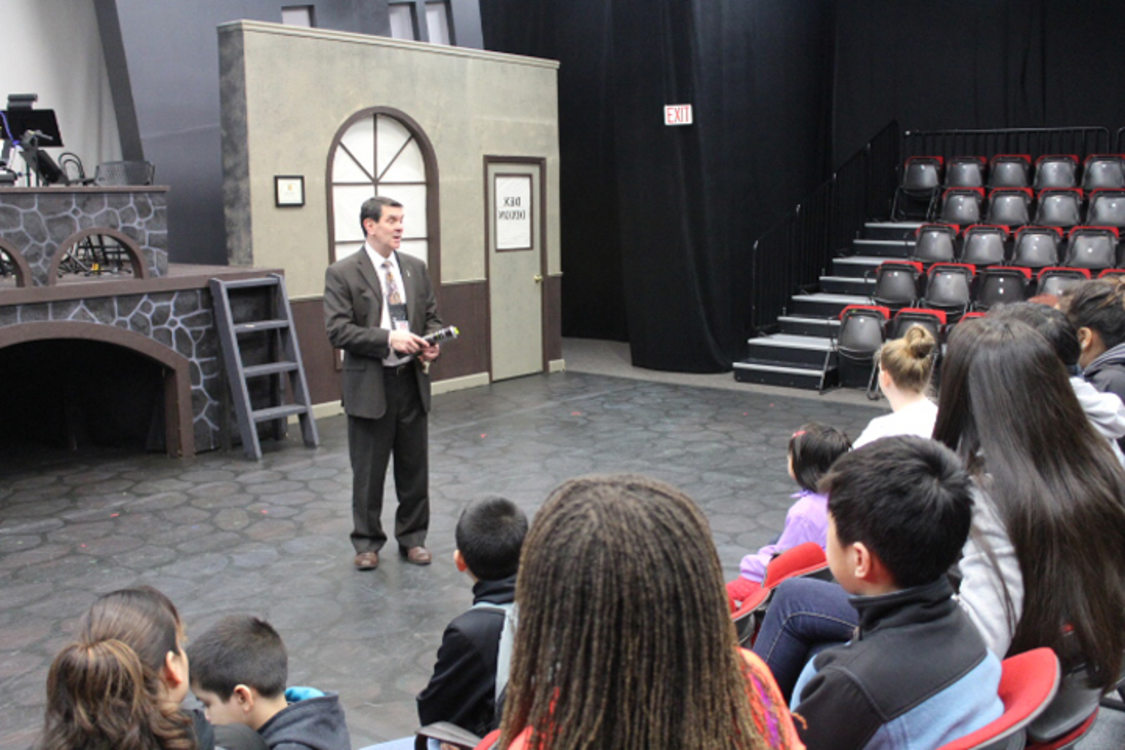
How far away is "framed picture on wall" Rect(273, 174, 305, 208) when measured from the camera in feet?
26.6

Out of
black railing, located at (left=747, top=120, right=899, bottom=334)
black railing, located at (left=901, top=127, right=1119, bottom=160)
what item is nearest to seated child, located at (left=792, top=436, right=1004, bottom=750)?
black railing, located at (left=747, top=120, right=899, bottom=334)

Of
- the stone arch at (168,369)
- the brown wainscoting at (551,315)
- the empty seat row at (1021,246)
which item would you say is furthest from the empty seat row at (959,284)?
the stone arch at (168,369)

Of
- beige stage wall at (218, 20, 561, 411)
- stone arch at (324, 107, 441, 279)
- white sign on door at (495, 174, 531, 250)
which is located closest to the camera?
beige stage wall at (218, 20, 561, 411)

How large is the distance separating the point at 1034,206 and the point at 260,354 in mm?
7912

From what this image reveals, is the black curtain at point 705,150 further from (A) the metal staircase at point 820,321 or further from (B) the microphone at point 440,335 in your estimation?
(B) the microphone at point 440,335

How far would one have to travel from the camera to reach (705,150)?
10242mm

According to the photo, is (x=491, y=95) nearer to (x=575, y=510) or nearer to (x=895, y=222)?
(x=895, y=222)

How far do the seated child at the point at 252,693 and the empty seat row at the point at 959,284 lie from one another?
788cm

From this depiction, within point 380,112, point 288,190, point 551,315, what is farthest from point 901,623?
point 551,315

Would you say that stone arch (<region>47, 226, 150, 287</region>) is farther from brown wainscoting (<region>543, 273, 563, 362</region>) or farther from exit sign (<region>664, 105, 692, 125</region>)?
exit sign (<region>664, 105, 692, 125</region>)

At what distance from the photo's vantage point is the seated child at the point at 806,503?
3.11 meters

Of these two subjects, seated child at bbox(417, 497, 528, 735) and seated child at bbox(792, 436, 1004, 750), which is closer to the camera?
seated child at bbox(792, 436, 1004, 750)

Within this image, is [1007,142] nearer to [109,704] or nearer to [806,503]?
[806,503]

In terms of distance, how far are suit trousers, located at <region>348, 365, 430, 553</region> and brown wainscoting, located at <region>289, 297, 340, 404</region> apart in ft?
11.6
